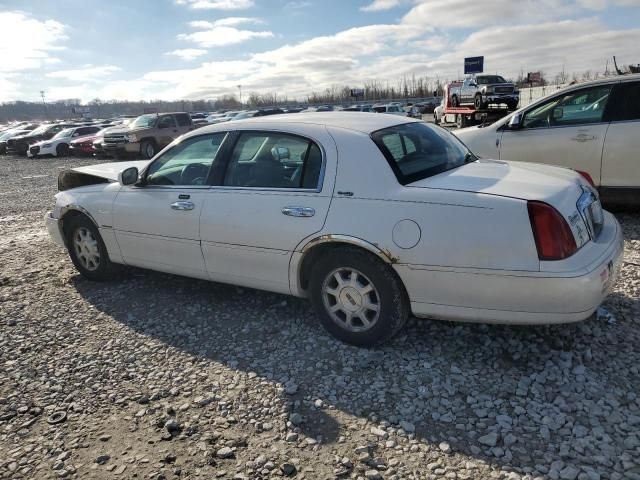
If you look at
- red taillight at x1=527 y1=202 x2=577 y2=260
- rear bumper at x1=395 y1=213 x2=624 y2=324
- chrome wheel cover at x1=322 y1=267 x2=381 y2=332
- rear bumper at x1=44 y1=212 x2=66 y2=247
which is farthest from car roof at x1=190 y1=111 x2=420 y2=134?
rear bumper at x1=44 y1=212 x2=66 y2=247

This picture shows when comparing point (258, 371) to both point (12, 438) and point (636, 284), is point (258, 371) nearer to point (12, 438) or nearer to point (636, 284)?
point (12, 438)

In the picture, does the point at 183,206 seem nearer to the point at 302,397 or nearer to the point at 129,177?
the point at 129,177

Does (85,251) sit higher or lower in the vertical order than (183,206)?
lower

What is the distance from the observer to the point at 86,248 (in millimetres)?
5215

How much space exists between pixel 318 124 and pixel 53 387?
8.43ft

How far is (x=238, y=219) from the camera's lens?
3.82 metres

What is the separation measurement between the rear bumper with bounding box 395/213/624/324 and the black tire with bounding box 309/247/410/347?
11 centimetres

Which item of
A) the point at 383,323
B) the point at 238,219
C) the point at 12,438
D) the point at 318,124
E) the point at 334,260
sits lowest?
the point at 12,438

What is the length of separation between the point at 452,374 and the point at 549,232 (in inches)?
41.4

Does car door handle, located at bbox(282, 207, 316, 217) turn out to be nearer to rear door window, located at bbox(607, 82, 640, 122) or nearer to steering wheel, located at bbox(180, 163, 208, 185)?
steering wheel, located at bbox(180, 163, 208, 185)

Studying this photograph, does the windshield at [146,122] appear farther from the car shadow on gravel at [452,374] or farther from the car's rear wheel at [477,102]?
the car shadow on gravel at [452,374]

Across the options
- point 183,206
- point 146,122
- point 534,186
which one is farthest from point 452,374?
point 146,122

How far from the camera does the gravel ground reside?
254 cm

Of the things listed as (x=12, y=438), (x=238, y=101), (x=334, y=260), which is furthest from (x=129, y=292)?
(x=238, y=101)
